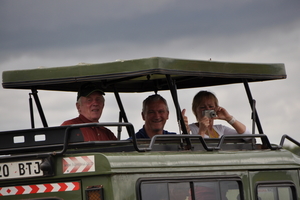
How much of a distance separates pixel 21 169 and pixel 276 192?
3129 mm

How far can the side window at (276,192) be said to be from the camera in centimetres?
728

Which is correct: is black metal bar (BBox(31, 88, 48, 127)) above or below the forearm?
above

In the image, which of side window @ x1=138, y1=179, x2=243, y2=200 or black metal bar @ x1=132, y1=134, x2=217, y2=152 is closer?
side window @ x1=138, y1=179, x2=243, y2=200

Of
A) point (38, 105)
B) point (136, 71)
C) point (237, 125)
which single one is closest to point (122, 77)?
point (136, 71)

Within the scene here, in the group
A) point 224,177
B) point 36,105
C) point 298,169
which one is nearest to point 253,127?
point 298,169

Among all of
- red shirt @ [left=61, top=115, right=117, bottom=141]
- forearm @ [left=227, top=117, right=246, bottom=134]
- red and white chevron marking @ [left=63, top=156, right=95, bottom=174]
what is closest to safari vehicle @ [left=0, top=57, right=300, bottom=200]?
red and white chevron marking @ [left=63, top=156, right=95, bottom=174]

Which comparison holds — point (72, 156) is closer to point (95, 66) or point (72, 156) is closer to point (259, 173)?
point (95, 66)

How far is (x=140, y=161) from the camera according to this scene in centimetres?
624

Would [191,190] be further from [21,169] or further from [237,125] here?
[237,125]

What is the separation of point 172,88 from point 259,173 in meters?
1.46

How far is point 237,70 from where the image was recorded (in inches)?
301

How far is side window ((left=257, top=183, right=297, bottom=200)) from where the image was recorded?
728cm

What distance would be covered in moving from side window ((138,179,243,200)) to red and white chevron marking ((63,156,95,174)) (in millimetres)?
551

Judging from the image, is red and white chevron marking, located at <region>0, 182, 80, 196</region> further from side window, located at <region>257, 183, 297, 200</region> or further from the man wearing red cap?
side window, located at <region>257, 183, 297, 200</region>
